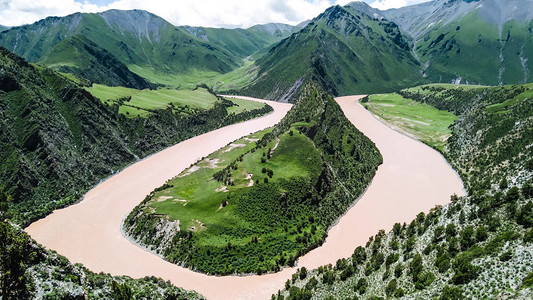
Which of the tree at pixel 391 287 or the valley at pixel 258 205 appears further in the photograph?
the tree at pixel 391 287

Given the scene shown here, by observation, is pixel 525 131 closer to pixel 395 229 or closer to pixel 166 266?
pixel 395 229

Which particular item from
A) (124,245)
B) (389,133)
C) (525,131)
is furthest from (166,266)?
(389,133)

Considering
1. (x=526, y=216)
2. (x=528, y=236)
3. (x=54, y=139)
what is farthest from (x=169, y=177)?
(x=528, y=236)

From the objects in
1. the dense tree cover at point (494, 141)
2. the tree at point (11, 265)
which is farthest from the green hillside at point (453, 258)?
the dense tree cover at point (494, 141)

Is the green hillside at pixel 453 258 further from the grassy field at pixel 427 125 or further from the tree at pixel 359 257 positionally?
the grassy field at pixel 427 125

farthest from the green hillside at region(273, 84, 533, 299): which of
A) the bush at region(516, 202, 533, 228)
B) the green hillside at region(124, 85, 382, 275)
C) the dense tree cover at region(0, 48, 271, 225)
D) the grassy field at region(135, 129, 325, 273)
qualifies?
the dense tree cover at region(0, 48, 271, 225)

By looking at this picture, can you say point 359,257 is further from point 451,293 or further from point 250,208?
point 250,208

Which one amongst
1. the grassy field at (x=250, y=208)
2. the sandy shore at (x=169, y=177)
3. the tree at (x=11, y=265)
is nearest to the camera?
the tree at (x=11, y=265)
